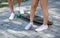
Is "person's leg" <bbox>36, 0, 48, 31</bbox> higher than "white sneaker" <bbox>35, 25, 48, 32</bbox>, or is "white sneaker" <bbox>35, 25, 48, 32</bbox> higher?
"person's leg" <bbox>36, 0, 48, 31</bbox>

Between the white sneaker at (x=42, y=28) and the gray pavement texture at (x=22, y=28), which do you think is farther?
the white sneaker at (x=42, y=28)

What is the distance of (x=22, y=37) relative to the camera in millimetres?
3445

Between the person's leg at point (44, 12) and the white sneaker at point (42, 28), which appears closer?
the person's leg at point (44, 12)

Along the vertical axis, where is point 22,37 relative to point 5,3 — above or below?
below

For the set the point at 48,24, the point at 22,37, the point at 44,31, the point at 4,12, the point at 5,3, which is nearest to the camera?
the point at 22,37

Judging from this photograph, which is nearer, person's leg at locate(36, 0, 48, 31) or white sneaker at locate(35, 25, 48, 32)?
person's leg at locate(36, 0, 48, 31)

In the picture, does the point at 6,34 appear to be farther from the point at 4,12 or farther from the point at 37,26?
the point at 4,12

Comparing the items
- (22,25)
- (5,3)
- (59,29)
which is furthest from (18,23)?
(5,3)

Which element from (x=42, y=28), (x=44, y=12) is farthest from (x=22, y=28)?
(x=44, y=12)

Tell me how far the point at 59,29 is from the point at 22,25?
31.7 inches

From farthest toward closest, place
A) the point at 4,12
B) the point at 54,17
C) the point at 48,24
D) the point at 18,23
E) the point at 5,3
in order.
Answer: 1. the point at 5,3
2. the point at 4,12
3. the point at 54,17
4. the point at 18,23
5. the point at 48,24

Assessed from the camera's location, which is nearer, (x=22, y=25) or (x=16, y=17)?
(x=22, y=25)

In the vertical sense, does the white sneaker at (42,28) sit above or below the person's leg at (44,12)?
below

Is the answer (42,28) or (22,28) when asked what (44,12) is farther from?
(22,28)
